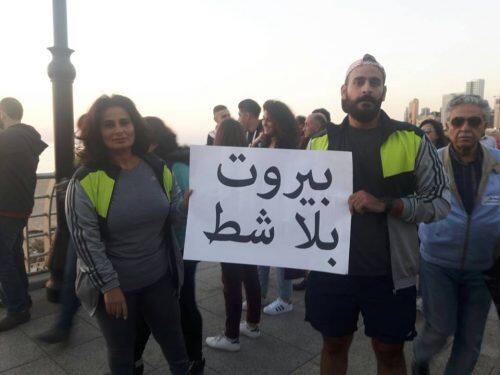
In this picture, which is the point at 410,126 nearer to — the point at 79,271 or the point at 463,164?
the point at 463,164

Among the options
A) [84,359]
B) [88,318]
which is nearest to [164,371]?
[84,359]

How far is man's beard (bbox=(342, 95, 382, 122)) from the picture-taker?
204 cm

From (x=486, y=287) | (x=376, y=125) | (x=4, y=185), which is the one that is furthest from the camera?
(x=4, y=185)

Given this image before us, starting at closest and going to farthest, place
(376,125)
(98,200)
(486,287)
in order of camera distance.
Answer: (98,200) → (376,125) → (486,287)

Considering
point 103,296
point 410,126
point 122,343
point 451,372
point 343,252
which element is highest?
point 410,126

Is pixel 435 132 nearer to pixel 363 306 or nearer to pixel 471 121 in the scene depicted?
pixel 471 121

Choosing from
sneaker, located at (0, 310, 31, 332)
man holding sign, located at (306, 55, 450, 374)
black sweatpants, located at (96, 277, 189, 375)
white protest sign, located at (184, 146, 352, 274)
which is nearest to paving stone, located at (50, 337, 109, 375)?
sneaker, located at (0, 310, 31, 332)

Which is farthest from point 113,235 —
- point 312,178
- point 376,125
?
point 376,125

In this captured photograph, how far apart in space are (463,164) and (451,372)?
130 centimetres

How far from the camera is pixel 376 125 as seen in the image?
7.03 ft

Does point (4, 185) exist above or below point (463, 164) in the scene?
below

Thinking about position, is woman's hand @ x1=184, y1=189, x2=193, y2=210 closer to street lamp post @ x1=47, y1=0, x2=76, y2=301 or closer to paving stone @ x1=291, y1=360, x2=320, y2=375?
paving stone @ x1=291, y1=360, x2=320, y2=375

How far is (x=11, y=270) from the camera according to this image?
376 centimetres

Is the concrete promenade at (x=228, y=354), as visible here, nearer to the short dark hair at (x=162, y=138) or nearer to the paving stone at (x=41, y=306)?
the paving stone at (x=41, y=306)
